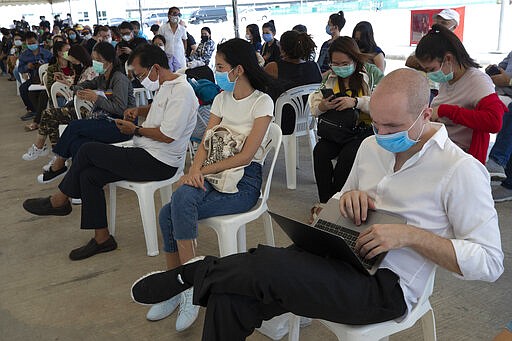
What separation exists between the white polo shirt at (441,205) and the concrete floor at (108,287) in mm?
698

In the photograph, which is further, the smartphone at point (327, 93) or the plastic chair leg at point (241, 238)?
the smartphone at point (327, 93)

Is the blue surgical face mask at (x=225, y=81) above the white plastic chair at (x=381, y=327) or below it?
above

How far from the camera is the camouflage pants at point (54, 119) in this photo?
169 inches

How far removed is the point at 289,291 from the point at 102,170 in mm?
1707

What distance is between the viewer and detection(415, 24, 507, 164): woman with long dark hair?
7.66ft

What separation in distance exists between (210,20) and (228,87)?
10770mm

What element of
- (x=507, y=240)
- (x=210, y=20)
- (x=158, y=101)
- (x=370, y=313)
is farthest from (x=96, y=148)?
(x=210, y=20)

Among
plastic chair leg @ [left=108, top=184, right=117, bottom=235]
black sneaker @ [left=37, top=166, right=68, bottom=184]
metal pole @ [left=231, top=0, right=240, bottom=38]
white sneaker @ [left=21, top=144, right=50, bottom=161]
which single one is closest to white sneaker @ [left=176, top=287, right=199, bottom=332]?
plastic chair leg @ [left=108, top=184, right=117, bottom=235]

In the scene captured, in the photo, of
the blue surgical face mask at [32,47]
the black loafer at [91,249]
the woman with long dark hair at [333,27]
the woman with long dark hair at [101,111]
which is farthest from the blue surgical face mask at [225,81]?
the blue surgical face mask at [32,47]

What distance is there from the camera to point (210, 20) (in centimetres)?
1253

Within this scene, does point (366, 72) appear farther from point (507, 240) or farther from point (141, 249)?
point (141, 249)

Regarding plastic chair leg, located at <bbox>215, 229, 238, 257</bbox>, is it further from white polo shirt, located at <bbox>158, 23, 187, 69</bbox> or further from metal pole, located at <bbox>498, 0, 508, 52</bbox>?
metal pole, located at <bbox>498, 0, 508, 52</bbox>

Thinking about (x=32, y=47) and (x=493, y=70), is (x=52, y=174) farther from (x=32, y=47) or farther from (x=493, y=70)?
(x=32, y=47)

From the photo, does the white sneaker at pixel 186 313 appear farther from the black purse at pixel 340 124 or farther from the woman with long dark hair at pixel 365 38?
the woman with long dark hair at pixel 365 38
